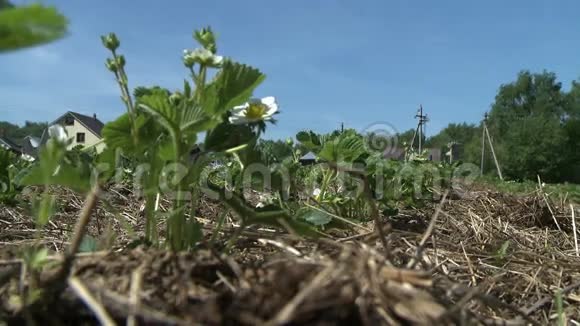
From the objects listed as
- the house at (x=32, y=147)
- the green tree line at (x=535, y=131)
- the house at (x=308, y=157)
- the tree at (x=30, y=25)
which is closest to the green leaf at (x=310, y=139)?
the house at (x=308, y=157)

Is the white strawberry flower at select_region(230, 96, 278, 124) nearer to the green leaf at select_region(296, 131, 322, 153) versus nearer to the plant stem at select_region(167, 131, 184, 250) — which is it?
the plant stem at select_region(167, 131, 184, 250)

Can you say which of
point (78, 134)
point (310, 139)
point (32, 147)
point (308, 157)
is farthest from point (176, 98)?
point (308, 157)

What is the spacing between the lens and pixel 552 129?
3662 centimetres

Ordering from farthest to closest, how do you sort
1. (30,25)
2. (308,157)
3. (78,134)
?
(308,157) < (78,134) < (30,25)

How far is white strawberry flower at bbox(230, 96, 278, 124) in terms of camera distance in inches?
43.2

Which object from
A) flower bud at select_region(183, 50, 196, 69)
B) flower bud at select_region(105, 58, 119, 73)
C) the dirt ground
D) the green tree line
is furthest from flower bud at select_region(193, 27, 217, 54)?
the green tree line

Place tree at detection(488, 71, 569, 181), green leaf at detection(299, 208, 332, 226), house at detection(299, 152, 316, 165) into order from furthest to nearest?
tree at detection(488, 71, 569, 181)
house at detection(299, 152, 316, 165)
green leaf at detection(299, 208, 332, 226)

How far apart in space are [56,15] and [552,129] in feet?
133

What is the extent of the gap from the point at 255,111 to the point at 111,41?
321 mm

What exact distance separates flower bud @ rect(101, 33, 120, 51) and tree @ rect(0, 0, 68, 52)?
0.46m

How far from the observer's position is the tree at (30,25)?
59 cm

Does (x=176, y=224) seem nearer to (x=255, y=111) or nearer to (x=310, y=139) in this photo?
(x=255, y=111)

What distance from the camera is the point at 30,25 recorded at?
61 cm

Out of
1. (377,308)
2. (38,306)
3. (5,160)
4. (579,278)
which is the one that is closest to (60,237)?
(5,160)
